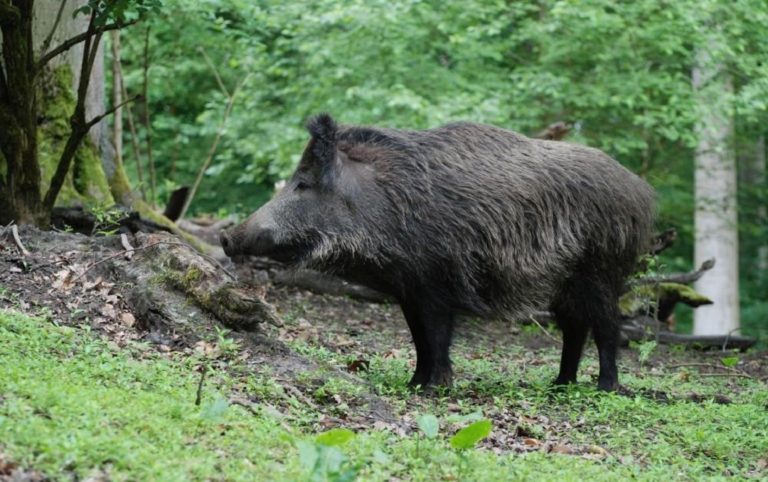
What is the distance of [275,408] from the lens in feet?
17.3

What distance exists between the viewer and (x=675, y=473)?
5129 mm

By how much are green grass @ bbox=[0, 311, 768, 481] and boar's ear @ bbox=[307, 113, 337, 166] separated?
161 cm

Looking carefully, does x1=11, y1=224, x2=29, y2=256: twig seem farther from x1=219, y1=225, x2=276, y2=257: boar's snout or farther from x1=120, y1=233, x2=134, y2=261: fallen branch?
x1=219, y1=225, x2=276, y2=257: boar's snout

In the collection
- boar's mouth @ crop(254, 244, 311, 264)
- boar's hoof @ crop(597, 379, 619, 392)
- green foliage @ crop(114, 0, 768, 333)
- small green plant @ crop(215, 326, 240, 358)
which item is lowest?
boar's hoof @ crop(597, 379, 619, 392)

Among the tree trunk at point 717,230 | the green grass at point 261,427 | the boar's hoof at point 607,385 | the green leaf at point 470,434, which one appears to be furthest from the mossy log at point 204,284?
the tree trunk at point 717,230

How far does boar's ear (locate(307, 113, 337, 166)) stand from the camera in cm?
702

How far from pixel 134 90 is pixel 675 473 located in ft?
46.0

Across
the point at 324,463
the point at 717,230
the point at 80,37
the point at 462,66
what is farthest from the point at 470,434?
the point at 717,230

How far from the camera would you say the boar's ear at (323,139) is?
7.02 metres

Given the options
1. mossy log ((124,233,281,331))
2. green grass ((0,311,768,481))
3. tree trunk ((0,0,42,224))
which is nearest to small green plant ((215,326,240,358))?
green grass ((0,311,768,481))

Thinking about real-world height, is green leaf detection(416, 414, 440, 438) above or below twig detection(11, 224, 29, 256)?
below

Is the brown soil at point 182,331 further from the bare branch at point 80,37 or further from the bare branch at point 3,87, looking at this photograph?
the bare branch at point 80,37

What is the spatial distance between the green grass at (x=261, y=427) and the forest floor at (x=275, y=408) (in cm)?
1

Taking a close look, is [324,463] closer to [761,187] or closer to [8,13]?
[8,13]
